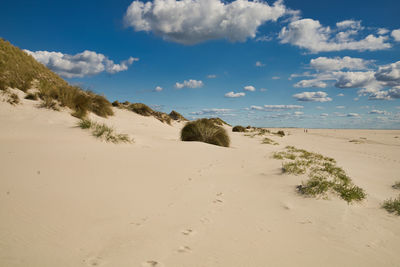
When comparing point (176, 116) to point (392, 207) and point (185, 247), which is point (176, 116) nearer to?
point (392, 207)

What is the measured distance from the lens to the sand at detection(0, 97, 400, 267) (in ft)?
5.58

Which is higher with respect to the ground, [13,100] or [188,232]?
[13,100]

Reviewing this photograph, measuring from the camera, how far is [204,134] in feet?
29.1

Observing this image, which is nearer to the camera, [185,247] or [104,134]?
[185,247]

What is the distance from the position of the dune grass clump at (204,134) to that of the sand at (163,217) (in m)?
4.48

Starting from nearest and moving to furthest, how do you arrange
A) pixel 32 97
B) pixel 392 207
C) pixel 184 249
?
pixel 184 249 < pixel 392 207 < pixel 32 97

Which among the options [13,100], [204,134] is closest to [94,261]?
[13,100]

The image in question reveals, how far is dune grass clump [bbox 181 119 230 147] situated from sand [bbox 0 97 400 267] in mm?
4485

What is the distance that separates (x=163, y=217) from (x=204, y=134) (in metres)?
6.63

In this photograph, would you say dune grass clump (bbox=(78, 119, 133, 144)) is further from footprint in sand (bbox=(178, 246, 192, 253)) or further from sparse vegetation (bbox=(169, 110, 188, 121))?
sparse vegetation (bbox=(169, 110, 188, 121))

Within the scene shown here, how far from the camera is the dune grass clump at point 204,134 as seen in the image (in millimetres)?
8828

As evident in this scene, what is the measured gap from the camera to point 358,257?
1.86 metres

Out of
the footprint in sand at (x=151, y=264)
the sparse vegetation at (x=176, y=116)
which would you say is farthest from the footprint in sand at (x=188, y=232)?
the sparse vegetation at (x=176, y=116)

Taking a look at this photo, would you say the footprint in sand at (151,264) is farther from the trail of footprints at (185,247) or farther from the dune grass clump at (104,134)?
the dune grass clump at (104,134)
